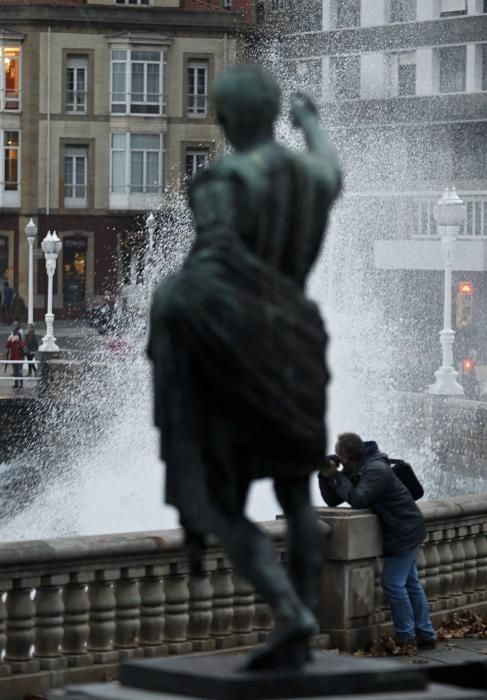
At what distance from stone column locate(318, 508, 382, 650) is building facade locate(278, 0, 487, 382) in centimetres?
5544

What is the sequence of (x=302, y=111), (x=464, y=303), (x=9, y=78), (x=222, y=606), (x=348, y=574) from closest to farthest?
(x=302, y=111) < (x=222, y=606) < (x=348, y=574) < (x=464, y=303) < (x=9, y=78)

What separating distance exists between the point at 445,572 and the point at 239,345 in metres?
7.69

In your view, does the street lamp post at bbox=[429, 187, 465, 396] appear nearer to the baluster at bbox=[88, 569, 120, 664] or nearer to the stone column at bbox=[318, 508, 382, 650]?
the stone column at bbox=[318, 508, 382, 650]

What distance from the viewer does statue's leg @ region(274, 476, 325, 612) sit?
6.19 m

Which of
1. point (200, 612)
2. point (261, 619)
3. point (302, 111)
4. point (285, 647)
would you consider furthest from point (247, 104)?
point (261, 619)

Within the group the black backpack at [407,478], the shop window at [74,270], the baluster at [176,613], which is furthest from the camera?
the shop window at [74,270]

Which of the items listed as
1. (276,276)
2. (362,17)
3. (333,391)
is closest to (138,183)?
(362,17)

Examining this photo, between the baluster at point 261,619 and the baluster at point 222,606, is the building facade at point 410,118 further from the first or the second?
the baluster at point 222,606

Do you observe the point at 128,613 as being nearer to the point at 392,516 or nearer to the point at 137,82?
the point at 392,516

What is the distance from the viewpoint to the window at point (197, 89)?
8094 centimetres

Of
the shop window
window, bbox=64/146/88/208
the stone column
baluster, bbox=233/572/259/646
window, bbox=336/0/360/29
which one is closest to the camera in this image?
baluster, bbox=233/572/259/646

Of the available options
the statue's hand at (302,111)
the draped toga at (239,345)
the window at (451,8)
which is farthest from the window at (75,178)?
the draped toga at (239,345)

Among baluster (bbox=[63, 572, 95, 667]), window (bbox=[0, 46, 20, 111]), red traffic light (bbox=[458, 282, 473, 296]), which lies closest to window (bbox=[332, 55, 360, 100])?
red traffic light (bbox=[458, 282, 473, 296])

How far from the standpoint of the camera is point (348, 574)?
11781 mm
